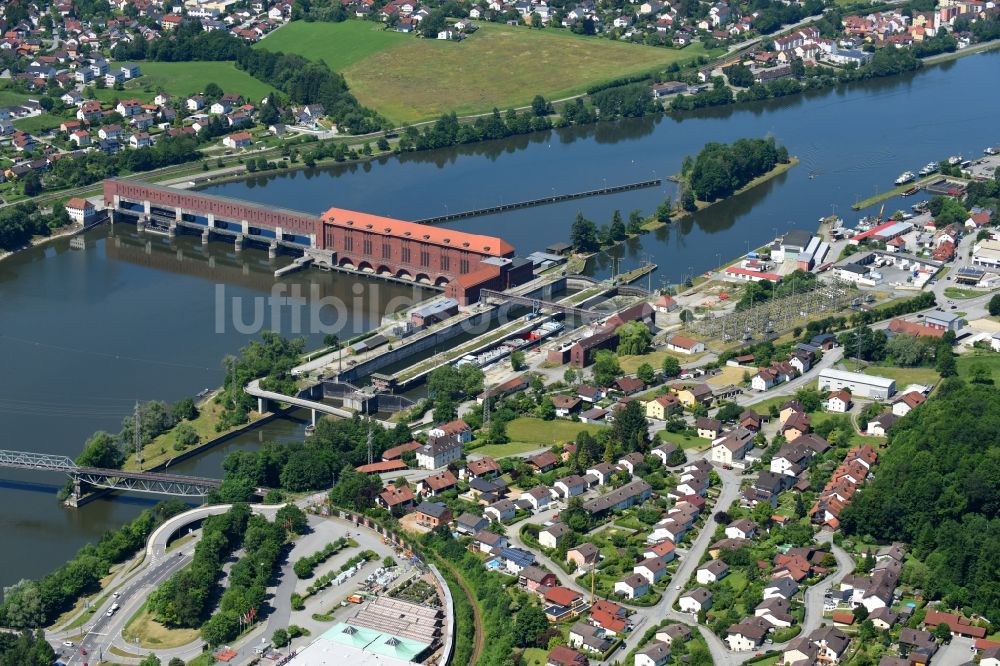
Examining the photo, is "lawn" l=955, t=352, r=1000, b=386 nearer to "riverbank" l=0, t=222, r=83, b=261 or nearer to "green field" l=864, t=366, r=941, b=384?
"green field" l=864, t=366, r=941, b=384

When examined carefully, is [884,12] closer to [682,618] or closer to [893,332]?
[893,332]

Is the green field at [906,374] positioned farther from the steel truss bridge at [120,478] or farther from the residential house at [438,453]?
the steel truss bridge at [120,478]

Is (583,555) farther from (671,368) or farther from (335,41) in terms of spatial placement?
(335,41)

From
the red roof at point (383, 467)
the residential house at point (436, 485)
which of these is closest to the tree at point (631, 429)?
the residential house at point (436, 485)

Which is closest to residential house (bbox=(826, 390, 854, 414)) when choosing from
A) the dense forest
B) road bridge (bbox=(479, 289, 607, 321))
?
the dense forest

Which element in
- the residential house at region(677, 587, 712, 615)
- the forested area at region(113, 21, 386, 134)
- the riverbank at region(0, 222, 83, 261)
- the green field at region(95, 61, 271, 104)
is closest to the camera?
the residential house at region(677, 587, 712, 615)

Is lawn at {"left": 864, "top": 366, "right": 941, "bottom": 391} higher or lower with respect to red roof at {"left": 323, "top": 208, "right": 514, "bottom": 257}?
lower

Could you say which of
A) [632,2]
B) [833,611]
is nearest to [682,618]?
[833,611]
